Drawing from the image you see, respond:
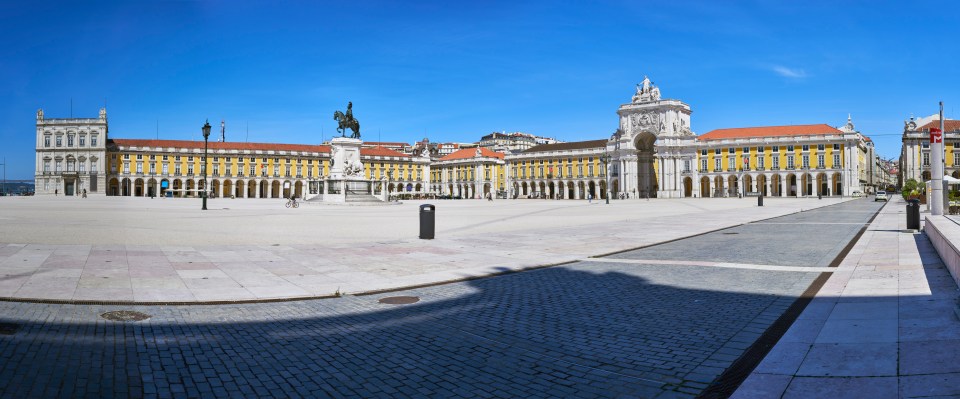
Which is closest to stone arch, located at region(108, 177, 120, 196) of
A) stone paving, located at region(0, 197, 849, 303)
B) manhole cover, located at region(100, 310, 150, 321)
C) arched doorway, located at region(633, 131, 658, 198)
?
arched doorway, located at region(633, 131, 658, 198)

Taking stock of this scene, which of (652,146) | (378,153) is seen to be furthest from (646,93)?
(378,153)

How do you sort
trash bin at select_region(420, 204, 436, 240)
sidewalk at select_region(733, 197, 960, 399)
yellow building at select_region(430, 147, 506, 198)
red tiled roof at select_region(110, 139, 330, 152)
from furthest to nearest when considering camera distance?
yellow building at select_region(430, 147, 506, 198) → red tiled roof at select_region(110, 139, 330, 152) → trash bin at select_region(420, 204, 436, 240) → sidewalk at select_region(733, 197, 960, 399)

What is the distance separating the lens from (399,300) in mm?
7691

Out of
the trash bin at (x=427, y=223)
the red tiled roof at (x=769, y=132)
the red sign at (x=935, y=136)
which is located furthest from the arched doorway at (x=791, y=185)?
the trash bin at (x=427, y=223)

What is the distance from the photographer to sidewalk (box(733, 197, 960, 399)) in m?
4.04

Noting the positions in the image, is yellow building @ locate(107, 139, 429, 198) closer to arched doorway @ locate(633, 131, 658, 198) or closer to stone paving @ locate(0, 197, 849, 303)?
arched doorway @ locate(633, 131, 658, 198)

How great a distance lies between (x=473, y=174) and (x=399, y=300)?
129 meters

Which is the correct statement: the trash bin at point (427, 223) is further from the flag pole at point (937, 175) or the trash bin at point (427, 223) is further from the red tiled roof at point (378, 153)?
the red tiled roof at point (378, 153)

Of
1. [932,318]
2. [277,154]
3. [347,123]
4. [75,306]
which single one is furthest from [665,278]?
[277,154]

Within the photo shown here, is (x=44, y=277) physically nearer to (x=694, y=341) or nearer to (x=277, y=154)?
→ (x=694, y=341)

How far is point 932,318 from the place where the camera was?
19.2 ft

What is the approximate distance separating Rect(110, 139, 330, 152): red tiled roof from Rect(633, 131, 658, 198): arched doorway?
67.7 metres

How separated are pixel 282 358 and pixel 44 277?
6.01 meters

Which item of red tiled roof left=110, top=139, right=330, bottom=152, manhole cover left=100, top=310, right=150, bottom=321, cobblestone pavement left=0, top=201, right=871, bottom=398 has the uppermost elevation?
red tiled roof left=110, top=139, right=330, bottom=152
